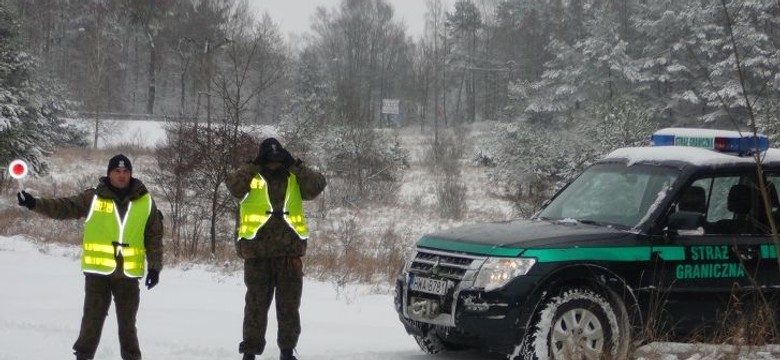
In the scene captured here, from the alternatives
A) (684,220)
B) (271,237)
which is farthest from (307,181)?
(684,220)

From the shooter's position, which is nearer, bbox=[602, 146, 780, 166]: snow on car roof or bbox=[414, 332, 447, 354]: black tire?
bbox=[414, 332, 447, 354]: black tire

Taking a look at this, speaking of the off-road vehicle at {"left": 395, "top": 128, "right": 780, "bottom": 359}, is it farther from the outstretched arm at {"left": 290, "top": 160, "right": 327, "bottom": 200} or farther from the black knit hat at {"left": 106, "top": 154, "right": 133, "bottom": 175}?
the black knit hat at {"left": 106, "top": 154, "right": 133, "bottom": 175}

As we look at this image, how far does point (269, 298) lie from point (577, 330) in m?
2.22

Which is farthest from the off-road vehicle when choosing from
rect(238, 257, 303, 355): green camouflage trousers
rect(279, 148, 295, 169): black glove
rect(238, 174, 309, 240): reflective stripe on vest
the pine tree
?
the pine tree

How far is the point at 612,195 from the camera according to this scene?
7277 millimetres

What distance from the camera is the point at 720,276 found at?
22.4 feet

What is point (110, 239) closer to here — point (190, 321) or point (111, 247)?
point (111, 247)

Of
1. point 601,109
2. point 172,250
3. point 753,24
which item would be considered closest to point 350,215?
point 601,109

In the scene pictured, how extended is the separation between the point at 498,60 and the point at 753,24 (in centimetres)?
3208

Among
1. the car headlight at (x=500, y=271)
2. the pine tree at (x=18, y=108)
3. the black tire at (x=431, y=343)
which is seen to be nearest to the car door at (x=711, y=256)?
the car headlight at (x=500, y=271)

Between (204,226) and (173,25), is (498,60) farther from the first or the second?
(204,226)

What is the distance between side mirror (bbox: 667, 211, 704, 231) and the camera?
21.2ft

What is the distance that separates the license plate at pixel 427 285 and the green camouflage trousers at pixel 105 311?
2005mm

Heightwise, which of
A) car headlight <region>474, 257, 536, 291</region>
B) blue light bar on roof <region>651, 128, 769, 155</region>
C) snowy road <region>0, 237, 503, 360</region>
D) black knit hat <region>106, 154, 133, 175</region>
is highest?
blue light bar on roof <region>651, 128, 769, 155</region>
